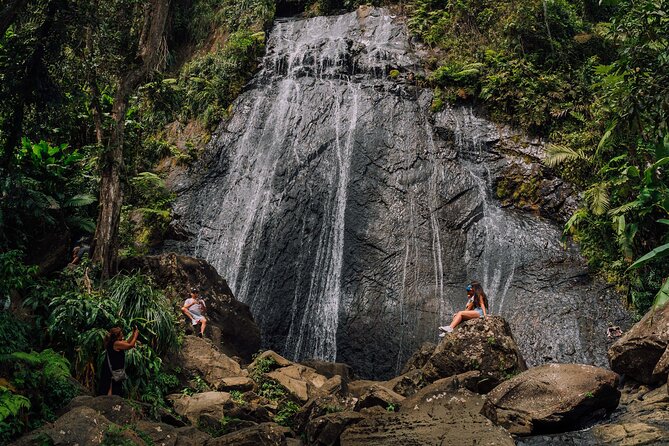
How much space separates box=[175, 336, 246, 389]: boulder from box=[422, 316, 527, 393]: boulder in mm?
3209

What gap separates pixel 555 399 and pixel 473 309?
10.9ft

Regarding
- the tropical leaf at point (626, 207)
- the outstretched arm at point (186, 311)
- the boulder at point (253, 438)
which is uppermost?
the tropical leaf at point (626, 207)

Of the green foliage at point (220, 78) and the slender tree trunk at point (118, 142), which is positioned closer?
the slender tree trunk at point (118, 142)

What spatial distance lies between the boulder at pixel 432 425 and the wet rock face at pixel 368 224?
566 cm

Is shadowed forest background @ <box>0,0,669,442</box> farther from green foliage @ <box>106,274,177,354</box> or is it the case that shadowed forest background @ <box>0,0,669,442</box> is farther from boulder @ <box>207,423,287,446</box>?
boulder @ <box>207,423,287,446</box>

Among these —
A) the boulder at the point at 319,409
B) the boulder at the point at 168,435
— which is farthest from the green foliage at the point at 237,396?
the boulder at the point at 168,435

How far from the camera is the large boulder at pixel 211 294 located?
39.8 feet

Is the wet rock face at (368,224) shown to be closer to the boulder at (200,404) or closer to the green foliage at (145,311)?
the green foliage at (145,311)

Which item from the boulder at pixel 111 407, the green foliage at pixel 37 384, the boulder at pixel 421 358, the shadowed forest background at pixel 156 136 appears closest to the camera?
the boulder at pixel 111 407

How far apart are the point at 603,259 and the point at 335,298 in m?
5.98

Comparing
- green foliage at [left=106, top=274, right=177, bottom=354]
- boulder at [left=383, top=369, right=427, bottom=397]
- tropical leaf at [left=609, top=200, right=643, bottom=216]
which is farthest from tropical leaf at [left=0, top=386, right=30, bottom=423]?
tropical leaf at [left=609, top=200, right=643, bottom=216]

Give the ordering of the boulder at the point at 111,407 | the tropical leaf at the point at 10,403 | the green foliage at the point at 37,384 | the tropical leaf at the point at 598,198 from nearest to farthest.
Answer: the tropical leaf at the point at 10,403, the boulder at the point at 111,407, the green foliage at the point at 37,384, the tropical leaf at the point at 598,198

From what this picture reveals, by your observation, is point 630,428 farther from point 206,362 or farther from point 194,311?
point 194,311

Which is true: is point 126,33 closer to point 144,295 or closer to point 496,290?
point 144,295
